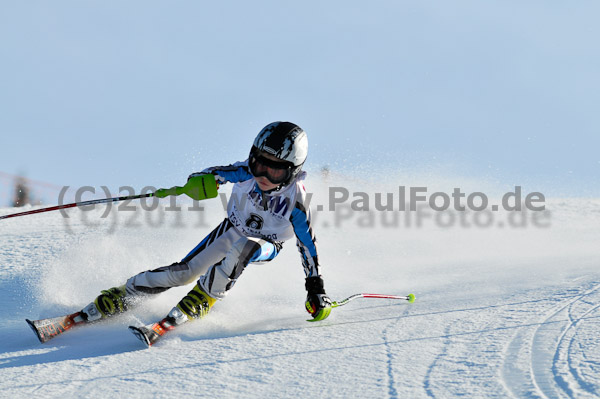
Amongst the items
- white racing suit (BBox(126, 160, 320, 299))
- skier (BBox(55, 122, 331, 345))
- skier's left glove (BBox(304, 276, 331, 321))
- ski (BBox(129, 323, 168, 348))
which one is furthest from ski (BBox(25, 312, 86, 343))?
skier's left glove (BBox(304, 276, 331, 321))

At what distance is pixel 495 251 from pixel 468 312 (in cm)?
340

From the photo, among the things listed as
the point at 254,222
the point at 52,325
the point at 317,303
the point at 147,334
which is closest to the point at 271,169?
the point at 254,222

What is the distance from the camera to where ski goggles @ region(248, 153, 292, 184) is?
3.68 m

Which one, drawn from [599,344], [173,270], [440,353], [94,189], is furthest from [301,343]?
[94,189]

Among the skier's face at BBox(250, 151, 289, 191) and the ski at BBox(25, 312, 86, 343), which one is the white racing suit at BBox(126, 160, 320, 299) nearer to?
the skier's face at BBox(250, 151, 289, 191)

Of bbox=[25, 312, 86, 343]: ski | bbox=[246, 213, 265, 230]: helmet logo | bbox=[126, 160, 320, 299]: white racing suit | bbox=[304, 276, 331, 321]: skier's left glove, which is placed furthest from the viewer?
bbox=[246, 213, 265, 230]: helmet logo

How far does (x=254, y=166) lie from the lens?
3736 millimetres

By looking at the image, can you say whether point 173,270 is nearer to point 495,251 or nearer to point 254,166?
point 254,166

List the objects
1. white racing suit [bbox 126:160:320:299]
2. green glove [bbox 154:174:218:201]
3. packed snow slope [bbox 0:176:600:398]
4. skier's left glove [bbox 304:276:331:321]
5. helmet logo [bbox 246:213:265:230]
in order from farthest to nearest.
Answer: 1. helmet logo [bbox 246:213:265:230]
2. green glove [bbox 154:174:218:201]
3. white racing suit [bbox 126:160:320:299]
4. skier's left glove [bbox 304:276:331:321]
5. packed snow slope [bbox 0:176:600:398]

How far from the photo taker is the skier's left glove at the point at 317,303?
3.58 meters

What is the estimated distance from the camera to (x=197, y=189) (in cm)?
383

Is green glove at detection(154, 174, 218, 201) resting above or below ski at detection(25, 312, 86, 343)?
above

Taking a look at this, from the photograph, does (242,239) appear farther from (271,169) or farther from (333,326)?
(333,326)

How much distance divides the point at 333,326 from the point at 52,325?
71.1 inches
